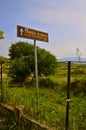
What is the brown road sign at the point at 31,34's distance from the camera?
7035 mm

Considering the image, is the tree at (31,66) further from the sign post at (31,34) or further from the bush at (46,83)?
the sign post at (31,34)

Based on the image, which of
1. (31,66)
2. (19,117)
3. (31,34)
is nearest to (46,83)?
(31,66)

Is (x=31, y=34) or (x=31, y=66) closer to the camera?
(x=31, y=34)

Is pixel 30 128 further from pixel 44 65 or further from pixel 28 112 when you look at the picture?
pixel 44 65

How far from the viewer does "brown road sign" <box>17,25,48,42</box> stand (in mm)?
7035

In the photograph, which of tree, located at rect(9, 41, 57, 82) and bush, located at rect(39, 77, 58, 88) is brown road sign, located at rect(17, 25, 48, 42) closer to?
bush, located at rect(39, 77, 58, 88)

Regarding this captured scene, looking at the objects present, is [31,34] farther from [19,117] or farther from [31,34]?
[19,117]

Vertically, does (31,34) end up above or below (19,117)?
above

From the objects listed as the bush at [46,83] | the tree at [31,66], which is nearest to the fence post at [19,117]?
the bush at [46,83]

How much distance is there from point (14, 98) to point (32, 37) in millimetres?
1995

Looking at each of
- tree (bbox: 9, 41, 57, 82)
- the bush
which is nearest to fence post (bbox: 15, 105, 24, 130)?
the bush

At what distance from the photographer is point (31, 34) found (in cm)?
730

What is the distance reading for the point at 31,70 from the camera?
17422 mm

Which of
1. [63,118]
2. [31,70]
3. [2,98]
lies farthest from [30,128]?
[31,70]
